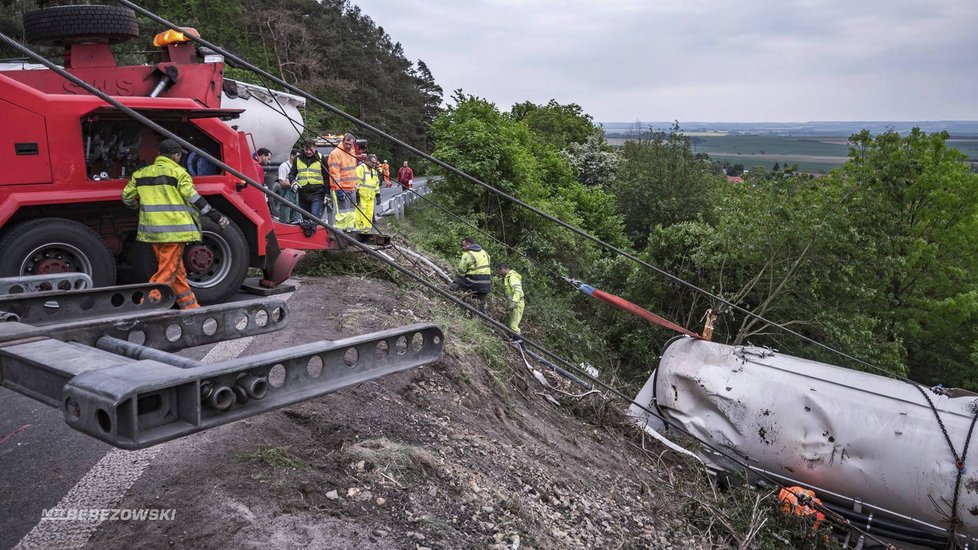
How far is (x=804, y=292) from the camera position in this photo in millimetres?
19875

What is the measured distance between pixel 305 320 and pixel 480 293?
4.53m

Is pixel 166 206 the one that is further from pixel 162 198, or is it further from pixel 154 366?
pixel 154 366

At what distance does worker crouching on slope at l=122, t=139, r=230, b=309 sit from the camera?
6.49 metres

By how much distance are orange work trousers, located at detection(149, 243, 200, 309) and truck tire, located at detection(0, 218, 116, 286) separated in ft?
1.58

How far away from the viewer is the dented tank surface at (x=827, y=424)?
874 centimetres

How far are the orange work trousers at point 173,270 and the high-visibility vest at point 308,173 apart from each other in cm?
434

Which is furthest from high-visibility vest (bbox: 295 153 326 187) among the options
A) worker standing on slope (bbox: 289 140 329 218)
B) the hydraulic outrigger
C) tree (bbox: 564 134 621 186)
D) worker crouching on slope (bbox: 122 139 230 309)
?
tree (bbox: 564 134 621 186)

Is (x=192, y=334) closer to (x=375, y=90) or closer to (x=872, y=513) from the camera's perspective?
(x=872, y=513)

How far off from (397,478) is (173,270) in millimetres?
3540

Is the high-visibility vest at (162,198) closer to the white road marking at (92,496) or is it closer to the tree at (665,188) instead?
the white road marking at (92,496)

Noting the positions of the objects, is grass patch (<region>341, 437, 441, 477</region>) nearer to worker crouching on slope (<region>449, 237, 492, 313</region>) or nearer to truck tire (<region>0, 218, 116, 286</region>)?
truck tire (<region>0, 218, 116, 286</region>)

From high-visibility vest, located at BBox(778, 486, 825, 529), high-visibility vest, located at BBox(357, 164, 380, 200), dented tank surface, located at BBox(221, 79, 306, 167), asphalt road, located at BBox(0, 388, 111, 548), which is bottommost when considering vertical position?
high-visibility vest, located at BBox(778, 486, 825, 529)

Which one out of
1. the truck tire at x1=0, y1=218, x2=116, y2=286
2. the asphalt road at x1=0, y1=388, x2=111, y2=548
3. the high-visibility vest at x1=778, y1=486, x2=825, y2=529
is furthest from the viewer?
the high-visibility vest at x1=778, y1=486, x2=825, y2=529

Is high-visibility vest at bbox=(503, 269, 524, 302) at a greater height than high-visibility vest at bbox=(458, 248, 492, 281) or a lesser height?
lesser
